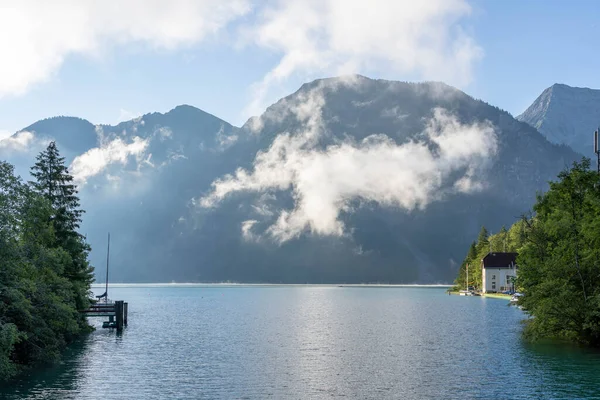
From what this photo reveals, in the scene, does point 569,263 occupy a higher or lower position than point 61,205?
lower

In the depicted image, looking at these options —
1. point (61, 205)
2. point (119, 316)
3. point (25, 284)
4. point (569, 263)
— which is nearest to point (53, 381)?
point (25, 284)

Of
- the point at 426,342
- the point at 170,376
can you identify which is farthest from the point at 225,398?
the point at 426,342

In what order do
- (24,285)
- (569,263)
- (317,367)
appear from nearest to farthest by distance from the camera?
(24,285) < (317,367) < (569,263)

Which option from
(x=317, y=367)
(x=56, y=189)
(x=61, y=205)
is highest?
(x=56, y=189)

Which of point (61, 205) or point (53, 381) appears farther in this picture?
point (61, 205)

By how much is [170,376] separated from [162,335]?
39.0 m

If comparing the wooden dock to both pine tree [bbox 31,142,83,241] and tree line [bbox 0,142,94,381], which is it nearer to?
pine tree [bbox 31,142,83,241]

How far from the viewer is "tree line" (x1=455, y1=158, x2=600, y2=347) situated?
190 feet

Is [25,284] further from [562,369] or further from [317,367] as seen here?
[562,369]

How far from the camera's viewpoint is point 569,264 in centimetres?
5991

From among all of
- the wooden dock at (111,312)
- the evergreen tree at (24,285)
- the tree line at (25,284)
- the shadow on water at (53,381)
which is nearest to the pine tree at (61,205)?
the tree line at (25,284)

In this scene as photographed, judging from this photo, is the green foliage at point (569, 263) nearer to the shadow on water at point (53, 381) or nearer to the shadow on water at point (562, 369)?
the shadow on water at point (562, 369)

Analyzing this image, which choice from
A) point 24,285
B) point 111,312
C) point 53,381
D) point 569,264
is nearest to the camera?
point 24,285

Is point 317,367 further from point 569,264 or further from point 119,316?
point 119,316
